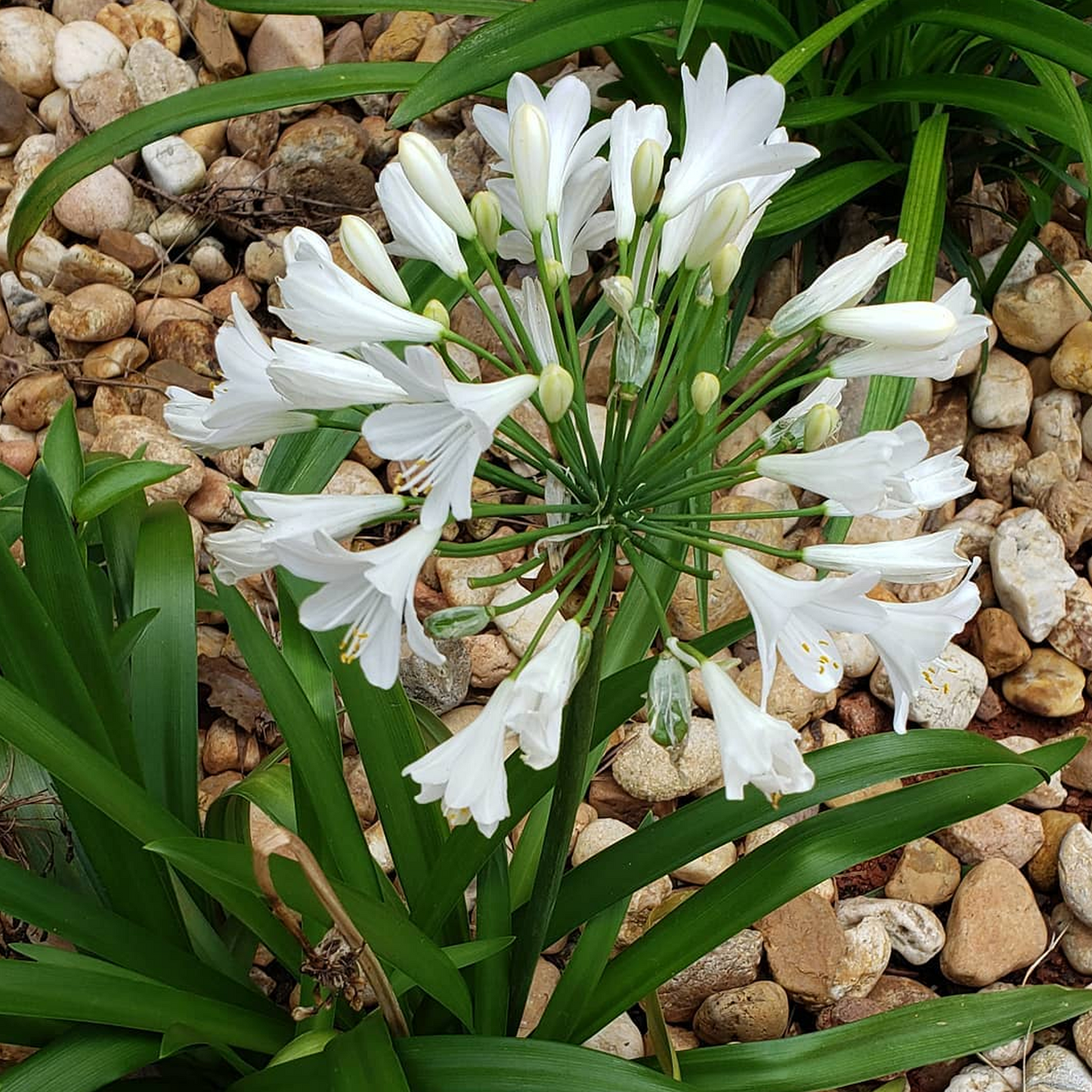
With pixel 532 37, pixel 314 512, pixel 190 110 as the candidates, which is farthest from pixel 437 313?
pixel 190 110

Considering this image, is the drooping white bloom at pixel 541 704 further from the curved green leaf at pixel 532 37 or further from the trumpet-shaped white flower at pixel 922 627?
the curved green leaf at pixel 532 37

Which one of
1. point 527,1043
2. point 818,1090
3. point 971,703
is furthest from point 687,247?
point 971,703

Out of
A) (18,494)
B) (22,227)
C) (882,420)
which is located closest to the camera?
(18,494)

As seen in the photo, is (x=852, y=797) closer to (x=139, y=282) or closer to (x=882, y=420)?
(x=882, y=420)

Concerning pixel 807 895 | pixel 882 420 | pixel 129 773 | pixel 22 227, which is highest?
pixel 22 227

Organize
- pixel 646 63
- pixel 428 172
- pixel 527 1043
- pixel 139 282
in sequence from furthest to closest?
1. pixel 139 282
2. pixel 646 63
3. pixel 527 1043
4. pixel 428 172

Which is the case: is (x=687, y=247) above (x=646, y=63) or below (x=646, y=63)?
below

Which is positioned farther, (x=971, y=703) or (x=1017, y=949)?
(x=971, y=703)
